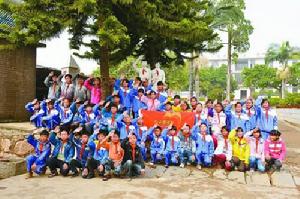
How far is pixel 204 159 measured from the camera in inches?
362

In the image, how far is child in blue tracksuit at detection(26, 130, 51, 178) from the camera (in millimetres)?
8570

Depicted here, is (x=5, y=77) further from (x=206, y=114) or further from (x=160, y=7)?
(x=206, y=114)

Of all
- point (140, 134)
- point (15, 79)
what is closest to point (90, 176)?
point (140, 134)

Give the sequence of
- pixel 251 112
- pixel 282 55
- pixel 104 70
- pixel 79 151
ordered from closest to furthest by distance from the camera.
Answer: pixel 79 151, pixel 251 112, pixel 104 70, pixel 282 55

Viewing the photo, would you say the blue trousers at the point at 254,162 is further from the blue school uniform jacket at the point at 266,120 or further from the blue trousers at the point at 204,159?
the blue school uniform jacket at the point at 266,120

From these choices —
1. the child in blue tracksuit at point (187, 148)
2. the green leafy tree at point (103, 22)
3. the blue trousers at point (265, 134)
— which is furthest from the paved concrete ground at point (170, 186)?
the green leafy tree at point (103, 22)

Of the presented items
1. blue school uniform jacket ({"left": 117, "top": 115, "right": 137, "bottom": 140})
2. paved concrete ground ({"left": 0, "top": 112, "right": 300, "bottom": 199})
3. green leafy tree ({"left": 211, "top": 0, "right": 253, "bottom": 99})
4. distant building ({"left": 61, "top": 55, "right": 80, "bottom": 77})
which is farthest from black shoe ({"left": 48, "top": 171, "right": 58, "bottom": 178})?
green leafy tree ({"left": 211, "top": 0, "right": 253, "bottom": 99})

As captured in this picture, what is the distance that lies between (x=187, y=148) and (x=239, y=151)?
1.21 metres

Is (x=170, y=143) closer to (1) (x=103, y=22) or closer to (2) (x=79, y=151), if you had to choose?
(2) (x=79, y=151)

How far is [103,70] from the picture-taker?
40.0 feet

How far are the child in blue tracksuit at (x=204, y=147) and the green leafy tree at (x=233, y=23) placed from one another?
20670 millimetres

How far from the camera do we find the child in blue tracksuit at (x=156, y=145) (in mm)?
9305

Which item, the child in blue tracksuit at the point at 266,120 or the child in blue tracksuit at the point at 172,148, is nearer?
the child in blue tracksuit at the point at 172,148

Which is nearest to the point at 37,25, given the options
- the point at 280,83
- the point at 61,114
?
the point at 61,114
